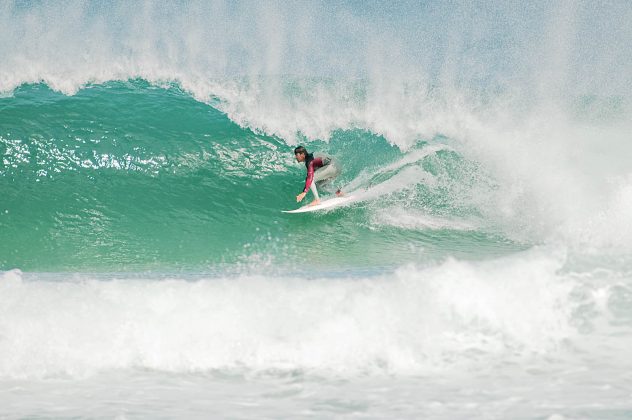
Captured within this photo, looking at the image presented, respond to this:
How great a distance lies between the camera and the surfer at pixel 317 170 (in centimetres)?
837

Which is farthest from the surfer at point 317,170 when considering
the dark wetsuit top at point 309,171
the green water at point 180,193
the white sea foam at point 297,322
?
the white sea foam at point 297,322

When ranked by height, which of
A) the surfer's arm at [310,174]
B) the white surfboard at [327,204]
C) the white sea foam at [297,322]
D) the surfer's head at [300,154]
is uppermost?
the surfer's head at [300,154]

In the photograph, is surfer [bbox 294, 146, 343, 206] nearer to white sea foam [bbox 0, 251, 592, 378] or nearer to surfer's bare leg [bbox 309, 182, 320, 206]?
surfer's bare leg [bbox 309, 182, 320, 206]

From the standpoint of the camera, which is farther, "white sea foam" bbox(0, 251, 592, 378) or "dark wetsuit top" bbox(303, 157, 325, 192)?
"dark wetsuit top" bbox(303, 157, 325, 192)

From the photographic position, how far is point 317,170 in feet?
29.1

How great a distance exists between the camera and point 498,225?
8297 millimetres

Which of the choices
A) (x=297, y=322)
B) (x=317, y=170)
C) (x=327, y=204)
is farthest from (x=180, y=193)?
(x=297, y=322)

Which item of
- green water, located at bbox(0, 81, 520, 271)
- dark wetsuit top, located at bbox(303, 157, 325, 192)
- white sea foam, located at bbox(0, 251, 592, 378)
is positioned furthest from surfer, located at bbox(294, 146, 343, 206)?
white sea foam, located at bbox(0, 251, 592, 378)

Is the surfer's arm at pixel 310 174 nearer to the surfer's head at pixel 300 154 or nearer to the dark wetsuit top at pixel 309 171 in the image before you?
the dark wetsuit top at pixel 309 171

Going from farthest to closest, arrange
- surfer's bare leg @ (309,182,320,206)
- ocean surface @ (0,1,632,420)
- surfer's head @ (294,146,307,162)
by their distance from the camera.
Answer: surfer's bare leg @ (309,182,320,206) < surfer's head @ (294,146,307,162) < ocean surface @ (0,1,632,420)

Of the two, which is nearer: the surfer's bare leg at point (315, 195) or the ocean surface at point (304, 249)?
the ocean surface at point (304, 249)

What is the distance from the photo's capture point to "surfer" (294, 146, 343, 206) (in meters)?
8.37

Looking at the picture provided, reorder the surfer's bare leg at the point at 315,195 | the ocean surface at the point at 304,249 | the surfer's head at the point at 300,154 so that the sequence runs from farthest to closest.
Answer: the surfer's bare leg at the point at 315,195
the surfer's head at the point at 300,154
the ocean surface at the point at 304,249

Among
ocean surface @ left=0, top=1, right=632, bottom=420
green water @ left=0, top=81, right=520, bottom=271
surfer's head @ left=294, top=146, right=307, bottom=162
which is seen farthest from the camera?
surfer's head @ left=294, top=146, right=307, bottom=162
